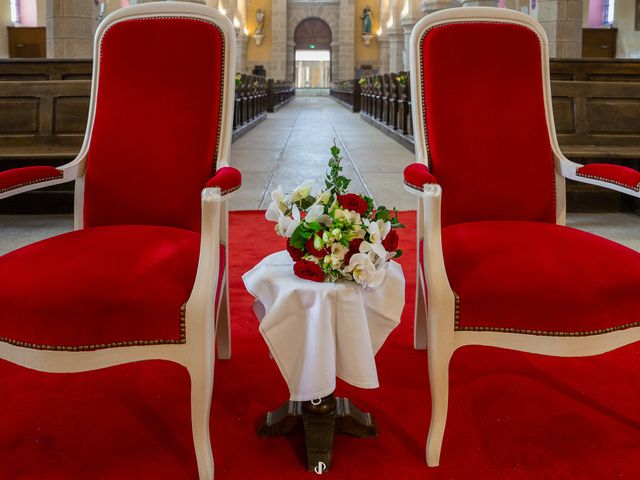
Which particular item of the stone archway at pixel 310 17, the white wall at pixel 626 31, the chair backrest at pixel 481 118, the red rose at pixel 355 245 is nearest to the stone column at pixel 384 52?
the stone archway at pixel 310 17

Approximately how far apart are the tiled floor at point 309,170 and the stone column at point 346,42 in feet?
55.6

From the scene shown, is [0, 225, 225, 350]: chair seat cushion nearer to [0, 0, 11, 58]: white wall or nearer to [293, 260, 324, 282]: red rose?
[293, 260, 324, 282]: red rose

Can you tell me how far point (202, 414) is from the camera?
155 cm

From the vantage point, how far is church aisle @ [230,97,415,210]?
533 cm

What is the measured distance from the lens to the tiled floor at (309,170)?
4238 millimetres

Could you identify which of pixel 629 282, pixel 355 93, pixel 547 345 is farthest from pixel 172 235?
pixel 355 93

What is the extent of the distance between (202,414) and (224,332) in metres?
0.70

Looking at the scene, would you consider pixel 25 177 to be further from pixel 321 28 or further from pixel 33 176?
pixel 321 28

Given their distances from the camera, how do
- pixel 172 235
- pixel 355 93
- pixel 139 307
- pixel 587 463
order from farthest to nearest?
pixel 355 93 < pixel 172 235 < pixel 587 463 < pixel 139 307

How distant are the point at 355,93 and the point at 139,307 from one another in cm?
1663

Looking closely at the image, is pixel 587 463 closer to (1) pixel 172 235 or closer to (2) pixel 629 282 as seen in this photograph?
(2) pixel 629 282

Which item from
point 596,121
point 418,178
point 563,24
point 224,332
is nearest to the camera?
point 418,178

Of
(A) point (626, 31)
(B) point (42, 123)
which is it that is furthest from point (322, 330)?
(A) point (626, 31)

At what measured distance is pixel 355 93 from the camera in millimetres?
17562
